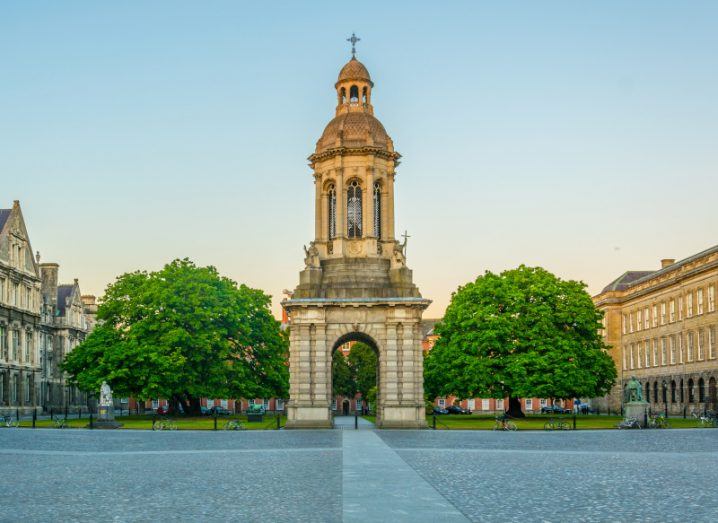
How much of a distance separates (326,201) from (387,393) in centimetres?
1212

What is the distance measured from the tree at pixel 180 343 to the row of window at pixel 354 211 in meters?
16.5

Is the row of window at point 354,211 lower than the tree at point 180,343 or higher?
higher

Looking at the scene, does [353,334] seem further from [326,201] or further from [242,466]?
[242,466]

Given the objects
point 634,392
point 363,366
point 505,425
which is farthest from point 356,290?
point 363,366

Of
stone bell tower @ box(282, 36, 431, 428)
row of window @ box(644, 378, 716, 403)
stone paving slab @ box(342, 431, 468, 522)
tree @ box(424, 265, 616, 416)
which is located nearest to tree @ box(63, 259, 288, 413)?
tree @ box(424, 265, 616, 416)

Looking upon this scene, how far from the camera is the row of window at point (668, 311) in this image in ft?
261

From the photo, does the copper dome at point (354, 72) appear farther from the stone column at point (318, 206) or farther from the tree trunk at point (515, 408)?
the tree trunk at point (515, 408)

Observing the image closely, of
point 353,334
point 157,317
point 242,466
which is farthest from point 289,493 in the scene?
point 157,317

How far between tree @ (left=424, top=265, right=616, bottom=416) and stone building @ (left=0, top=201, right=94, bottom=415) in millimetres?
33914

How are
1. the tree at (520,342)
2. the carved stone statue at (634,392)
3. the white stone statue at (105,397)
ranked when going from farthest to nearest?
1. the tree at (520,342)
2. the white stone statue at (105,397)
3. the carved stone statue at (634,392)

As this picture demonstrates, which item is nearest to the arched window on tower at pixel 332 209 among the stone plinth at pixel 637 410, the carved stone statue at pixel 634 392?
the carved stone statue at pixel 634 392

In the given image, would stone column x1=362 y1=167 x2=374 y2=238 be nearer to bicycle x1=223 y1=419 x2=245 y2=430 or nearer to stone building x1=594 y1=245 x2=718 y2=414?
bicycle x1=223 y1=419 x2=245 y2=430

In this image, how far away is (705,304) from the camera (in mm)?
78812

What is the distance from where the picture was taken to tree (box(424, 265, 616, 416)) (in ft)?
206
